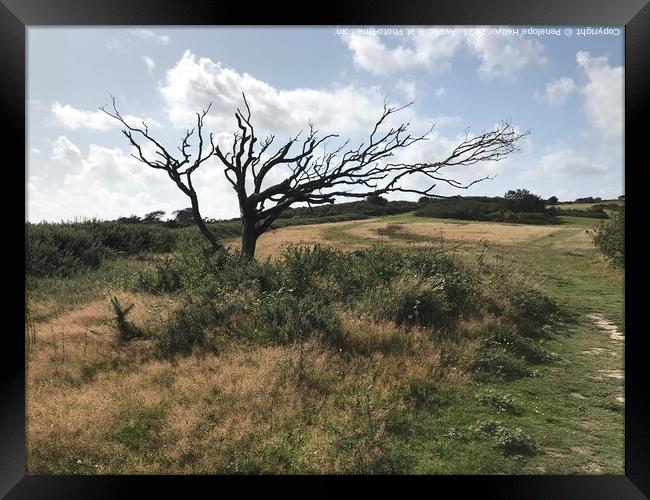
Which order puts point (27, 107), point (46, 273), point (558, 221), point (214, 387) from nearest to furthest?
point (27, 107)
point (214, 387)
point (558, 221)
point (46, 273)

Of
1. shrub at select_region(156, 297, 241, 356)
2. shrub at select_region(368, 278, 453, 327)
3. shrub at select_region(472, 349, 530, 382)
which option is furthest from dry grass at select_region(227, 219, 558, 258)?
shrub at select_region(472, 349, 530, 382)

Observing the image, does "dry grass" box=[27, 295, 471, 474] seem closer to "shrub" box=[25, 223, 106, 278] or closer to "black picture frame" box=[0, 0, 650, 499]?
"black picture frame" box=[0, 0, 650, 499]

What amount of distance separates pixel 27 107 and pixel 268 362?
469 cm

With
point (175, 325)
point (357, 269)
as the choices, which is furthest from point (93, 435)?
point (357, 269)

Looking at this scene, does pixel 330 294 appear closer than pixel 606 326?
No

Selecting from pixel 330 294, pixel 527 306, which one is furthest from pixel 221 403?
pixel 527 306

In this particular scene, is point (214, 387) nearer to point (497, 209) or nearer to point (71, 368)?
point (71, 368)

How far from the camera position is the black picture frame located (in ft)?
14.6

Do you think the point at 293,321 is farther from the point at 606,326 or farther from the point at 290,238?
the point at 606,326

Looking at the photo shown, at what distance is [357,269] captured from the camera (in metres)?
9.22

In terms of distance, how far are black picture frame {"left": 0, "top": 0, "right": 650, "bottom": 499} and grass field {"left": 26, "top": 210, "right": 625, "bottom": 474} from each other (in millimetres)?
162
